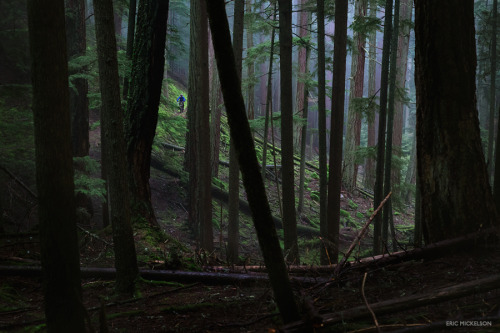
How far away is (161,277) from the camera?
16.6ft

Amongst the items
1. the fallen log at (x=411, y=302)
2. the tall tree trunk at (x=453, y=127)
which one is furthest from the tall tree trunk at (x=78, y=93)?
the fallen log at (x=411, y=302)

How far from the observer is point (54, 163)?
2869 mm

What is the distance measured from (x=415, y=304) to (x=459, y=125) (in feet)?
7.96

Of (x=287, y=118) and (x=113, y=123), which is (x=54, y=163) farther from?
(x=287, y=118)

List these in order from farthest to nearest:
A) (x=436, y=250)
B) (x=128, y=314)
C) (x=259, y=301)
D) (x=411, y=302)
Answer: (x=436, y=250), (x=128, y=314), (x=259, y=301), (x=411, y=302)

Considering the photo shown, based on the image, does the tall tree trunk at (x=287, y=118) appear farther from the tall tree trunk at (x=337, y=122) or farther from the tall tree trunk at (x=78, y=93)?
the tall tree trunk at (x=78, y=93)

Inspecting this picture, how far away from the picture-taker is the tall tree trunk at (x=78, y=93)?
11.2m

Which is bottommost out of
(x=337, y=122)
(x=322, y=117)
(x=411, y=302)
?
(x=411, y=302)

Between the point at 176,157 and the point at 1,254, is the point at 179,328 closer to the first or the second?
the point at 1,254

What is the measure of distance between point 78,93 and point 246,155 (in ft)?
33.5

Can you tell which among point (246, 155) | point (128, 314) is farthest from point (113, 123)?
point (246, 155)

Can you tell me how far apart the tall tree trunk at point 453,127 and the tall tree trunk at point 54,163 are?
3.79 meters

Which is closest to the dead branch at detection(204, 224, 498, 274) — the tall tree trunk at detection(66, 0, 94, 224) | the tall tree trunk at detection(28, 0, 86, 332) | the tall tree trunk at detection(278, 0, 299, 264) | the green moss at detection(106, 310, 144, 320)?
the green moss at detection(106, 310, 144, 320)

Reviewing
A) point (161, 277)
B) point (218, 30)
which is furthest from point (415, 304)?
point (161, 277)
